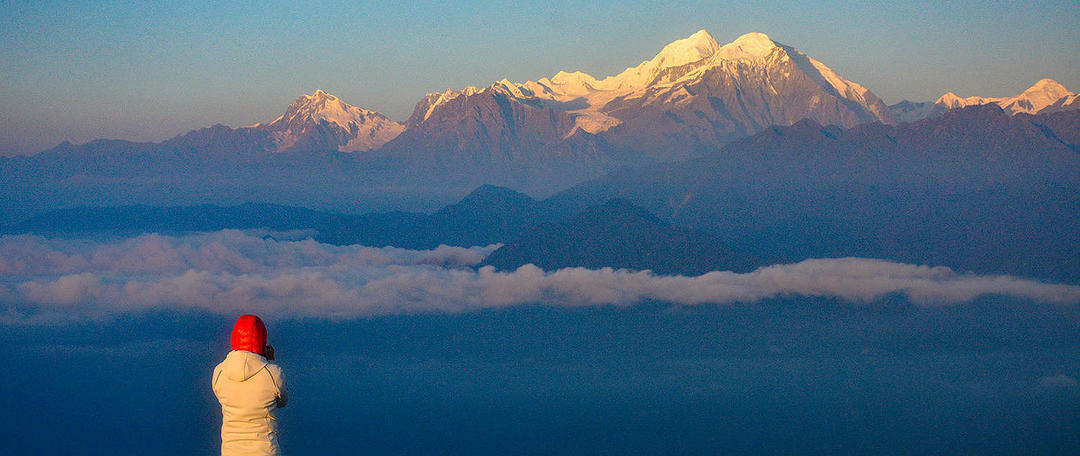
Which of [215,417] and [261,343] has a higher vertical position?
[261,343]

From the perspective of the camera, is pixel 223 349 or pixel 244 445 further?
pixel 223 349

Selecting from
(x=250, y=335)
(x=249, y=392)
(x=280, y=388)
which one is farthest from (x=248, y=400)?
(x=250, y=335)

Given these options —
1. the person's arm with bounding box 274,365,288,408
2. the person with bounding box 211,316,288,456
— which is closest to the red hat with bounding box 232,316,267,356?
the person with bounding box 211,316,288,456

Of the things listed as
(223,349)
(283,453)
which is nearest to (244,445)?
(283,453)

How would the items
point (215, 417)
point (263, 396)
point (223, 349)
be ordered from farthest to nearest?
point (215, 417) → point (223, 349) → point (263, 396)

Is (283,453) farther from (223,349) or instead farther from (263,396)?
(223,349)

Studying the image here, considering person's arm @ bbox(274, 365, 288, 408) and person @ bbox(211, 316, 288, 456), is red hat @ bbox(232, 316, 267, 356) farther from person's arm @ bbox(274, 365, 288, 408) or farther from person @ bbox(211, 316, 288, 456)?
person's arm @ bbox(274, 365, 288, 408)

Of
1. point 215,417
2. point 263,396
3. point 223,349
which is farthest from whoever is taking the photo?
point 215,417
